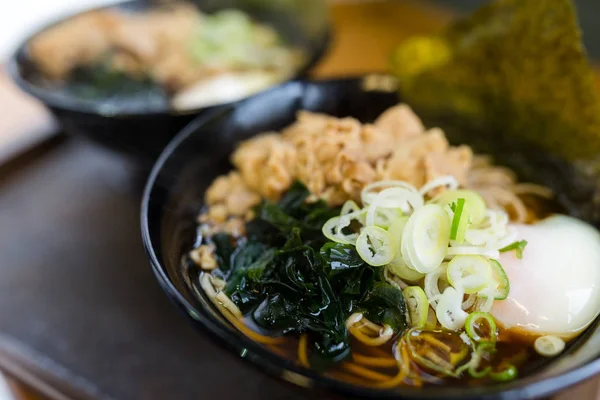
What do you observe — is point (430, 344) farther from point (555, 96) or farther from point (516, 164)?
point (555, 96)

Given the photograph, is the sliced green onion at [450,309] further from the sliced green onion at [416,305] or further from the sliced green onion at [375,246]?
the sliced green onion at [375,246]

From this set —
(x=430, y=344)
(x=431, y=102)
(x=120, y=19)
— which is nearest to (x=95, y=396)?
(x=430, y=344)

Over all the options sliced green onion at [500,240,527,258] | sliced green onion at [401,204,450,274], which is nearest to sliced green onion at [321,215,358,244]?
sliced green onion at [401,204,450,274]

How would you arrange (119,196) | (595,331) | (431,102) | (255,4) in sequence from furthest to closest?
(255,4), (119,196), (431,102), (595,331)

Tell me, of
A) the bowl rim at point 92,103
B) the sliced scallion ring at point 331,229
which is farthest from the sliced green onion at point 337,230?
the bowl rim at point 92,103

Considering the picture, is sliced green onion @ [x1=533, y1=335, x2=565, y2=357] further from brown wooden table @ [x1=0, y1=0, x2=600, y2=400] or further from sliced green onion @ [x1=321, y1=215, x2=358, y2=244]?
brown wooden table @ [x1=0, y1=0, x2=600, y2=400]

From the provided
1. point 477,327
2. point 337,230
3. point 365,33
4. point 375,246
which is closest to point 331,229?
point 337,230

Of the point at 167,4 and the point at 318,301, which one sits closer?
the point at 318,301

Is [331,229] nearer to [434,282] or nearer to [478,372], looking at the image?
[434,282]
